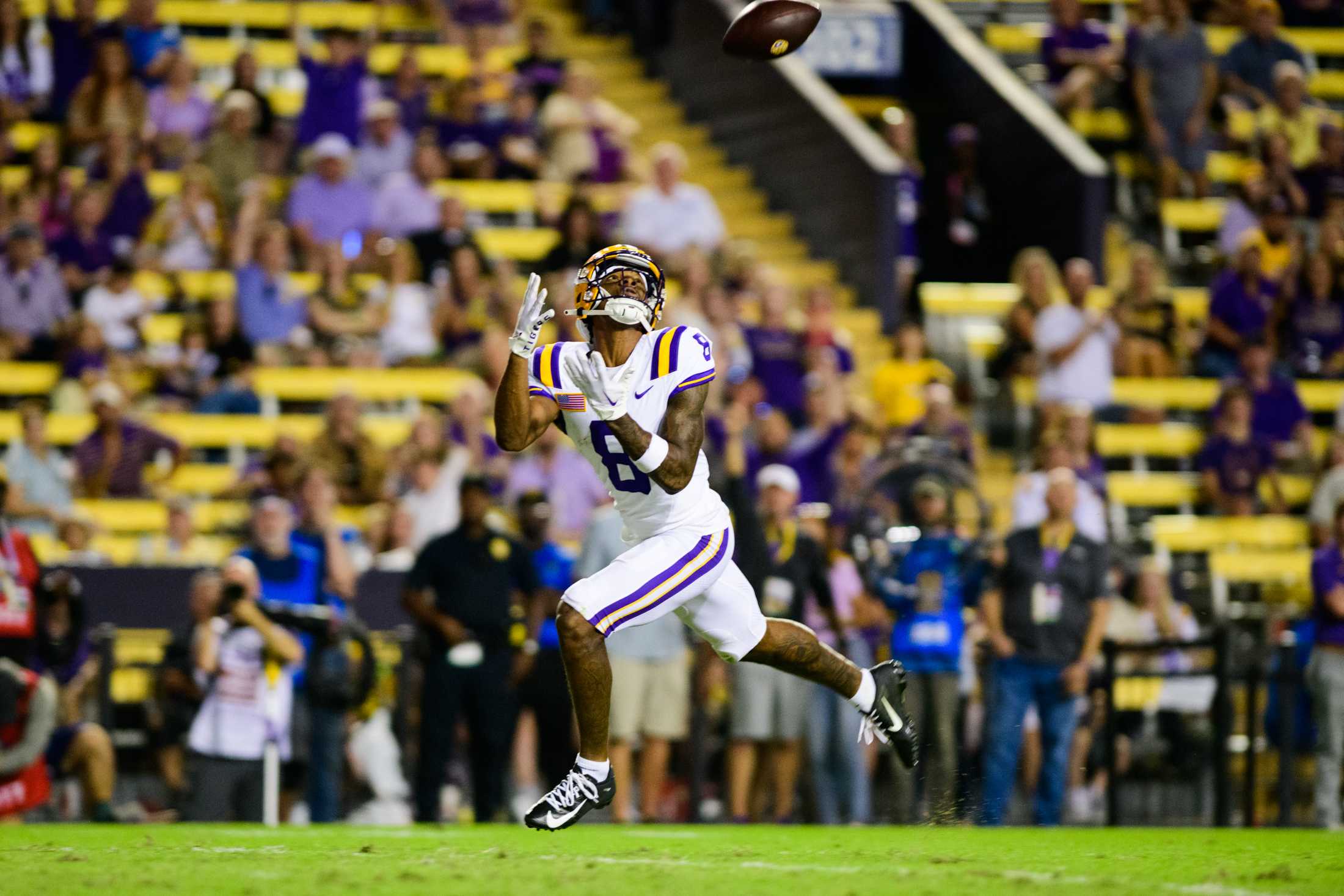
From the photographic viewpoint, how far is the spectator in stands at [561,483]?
12273 mm

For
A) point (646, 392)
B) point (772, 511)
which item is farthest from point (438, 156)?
point (646, 392)

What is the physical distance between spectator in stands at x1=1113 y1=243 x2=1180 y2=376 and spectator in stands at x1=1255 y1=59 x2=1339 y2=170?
2.27 metres

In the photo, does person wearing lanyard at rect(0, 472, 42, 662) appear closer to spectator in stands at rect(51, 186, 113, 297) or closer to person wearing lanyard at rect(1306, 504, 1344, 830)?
spectator in stands at rect(51, 186, 113, 297)

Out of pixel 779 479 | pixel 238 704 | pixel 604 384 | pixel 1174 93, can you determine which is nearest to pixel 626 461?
pixel 604 384

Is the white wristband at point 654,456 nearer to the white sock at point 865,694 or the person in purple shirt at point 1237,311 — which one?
the white sock at point 865,694

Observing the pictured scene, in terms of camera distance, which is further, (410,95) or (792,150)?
(792,150)

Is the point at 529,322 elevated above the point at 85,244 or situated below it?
below

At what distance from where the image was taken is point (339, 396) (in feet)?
40.7

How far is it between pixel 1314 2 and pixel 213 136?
32.4 ft

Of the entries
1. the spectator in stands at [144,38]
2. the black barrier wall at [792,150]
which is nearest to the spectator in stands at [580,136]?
the black barrier wall at [792,150]

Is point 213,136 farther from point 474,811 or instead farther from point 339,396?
point 474,811

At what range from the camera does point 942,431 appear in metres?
12.8

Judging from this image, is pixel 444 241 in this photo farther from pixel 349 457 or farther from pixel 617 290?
pixel 617 290

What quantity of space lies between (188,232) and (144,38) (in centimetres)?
207
